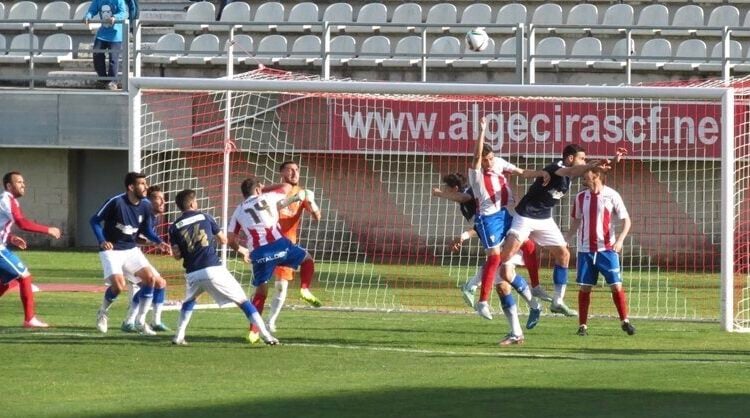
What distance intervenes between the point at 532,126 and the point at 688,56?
155 inches

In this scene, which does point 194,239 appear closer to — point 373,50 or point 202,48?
point 373,50

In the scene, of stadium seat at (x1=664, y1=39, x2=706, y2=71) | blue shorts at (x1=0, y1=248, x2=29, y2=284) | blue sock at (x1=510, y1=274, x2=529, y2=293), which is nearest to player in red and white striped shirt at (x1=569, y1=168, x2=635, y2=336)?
blue sock at (x1=510, y1=274, x2=529, y2=293)

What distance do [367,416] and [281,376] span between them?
2.11m

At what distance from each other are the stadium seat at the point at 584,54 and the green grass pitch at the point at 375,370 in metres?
8.82

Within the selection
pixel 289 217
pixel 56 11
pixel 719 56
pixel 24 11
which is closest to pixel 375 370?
pixel 289 217

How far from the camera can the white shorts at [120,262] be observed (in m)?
15.0

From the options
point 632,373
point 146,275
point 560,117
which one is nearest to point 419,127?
point 560,117

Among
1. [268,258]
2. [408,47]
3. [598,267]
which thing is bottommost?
[598,267]

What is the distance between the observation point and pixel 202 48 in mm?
27469

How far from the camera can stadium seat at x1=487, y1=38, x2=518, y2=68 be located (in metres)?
25.2

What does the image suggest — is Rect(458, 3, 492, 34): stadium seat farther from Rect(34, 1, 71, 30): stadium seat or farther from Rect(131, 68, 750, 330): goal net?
Rect(34, 1, 71, 30): stadium seat

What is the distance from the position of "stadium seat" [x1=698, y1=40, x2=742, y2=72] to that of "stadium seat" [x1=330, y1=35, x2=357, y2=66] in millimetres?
6076

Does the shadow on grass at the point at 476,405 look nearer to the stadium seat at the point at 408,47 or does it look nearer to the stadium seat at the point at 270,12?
the stadium seat at the point at 408,47

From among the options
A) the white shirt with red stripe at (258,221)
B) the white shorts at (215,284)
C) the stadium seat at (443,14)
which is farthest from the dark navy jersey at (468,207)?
the stadium seat at (443,14)
